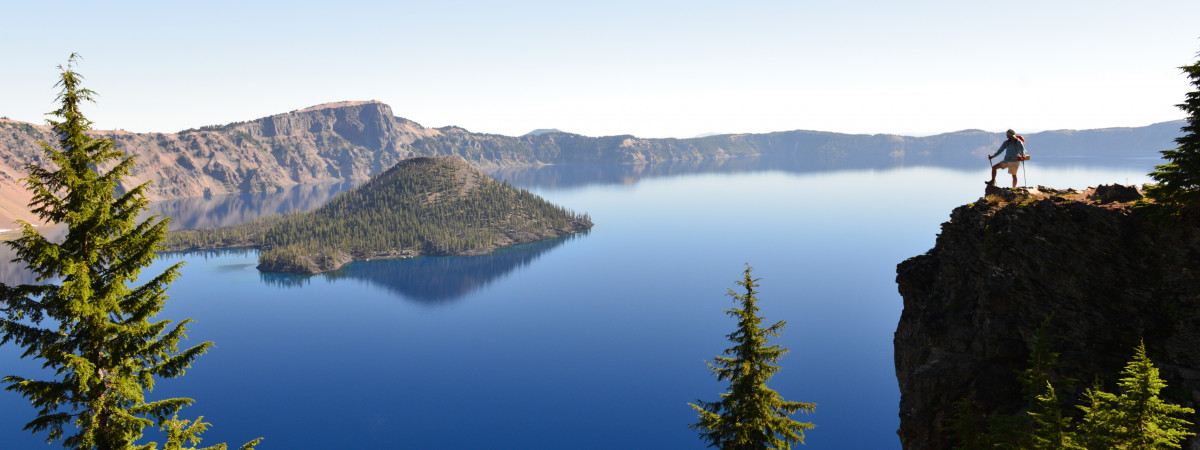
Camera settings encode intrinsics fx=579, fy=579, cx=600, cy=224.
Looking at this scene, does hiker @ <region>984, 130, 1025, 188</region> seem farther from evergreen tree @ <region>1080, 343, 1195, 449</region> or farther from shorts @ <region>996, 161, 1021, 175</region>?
evergreen tree @ <region>1080, 343, 1195, 449</region>

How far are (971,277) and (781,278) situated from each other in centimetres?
13163

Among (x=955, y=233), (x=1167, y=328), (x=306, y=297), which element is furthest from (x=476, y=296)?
(x=1167, y=328)

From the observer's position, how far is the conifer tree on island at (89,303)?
1845cm

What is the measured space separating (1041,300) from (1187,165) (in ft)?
30.8

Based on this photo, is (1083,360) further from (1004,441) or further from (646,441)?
(646,441)

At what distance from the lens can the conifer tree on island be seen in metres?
18.5

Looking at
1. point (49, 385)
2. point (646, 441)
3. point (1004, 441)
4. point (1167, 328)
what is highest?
point (49, 385)

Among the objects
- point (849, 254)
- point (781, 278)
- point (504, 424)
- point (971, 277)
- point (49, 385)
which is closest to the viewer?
point (49, 385)

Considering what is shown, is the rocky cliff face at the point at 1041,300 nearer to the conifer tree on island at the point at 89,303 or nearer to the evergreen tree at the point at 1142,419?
the evergreen tree at the point at 1142,419

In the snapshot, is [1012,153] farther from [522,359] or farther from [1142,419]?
[522,359]

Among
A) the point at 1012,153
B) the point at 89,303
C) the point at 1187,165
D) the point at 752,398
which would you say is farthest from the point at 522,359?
the point at 1187,165

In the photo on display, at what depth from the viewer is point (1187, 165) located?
2856cm

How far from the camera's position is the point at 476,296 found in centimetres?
17488

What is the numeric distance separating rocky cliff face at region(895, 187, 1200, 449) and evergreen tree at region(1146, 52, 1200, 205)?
1354 mm
